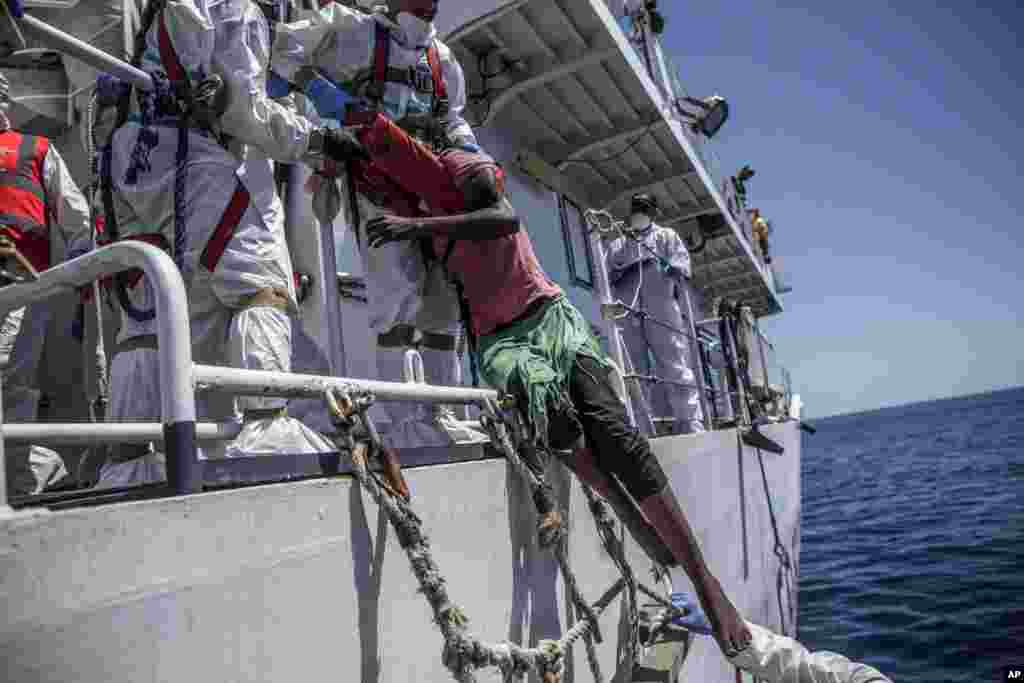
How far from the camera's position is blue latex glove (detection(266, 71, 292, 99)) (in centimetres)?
258

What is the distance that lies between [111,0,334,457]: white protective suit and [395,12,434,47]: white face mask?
0.67m

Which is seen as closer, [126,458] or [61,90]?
[126,458]

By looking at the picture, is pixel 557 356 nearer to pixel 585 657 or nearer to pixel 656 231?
pixel 585 657

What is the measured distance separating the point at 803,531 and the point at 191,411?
58.5 ft

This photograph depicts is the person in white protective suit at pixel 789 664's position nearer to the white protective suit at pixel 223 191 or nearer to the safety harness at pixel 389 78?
the white protective suit at pixel 223 191

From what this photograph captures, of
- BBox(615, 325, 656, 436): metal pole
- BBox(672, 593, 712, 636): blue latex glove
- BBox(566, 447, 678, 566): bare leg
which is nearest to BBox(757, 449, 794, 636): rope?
BBox(615, 325, 656, 436): metal pole

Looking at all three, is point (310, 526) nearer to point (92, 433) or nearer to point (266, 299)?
point (92, 433)

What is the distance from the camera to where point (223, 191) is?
204 centimetres

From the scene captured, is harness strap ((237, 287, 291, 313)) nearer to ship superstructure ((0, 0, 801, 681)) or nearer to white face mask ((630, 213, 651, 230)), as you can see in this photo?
ship superstructure ((0, 0, 801, 681))

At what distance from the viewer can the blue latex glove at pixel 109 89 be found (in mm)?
2250

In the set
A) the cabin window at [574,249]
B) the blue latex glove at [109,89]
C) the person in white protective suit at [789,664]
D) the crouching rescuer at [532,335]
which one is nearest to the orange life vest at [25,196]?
the blue latex glove at [109,89]

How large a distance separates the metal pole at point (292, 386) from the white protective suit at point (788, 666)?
1.54m

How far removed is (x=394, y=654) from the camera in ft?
4.56

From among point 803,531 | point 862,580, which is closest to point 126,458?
point 862,580
